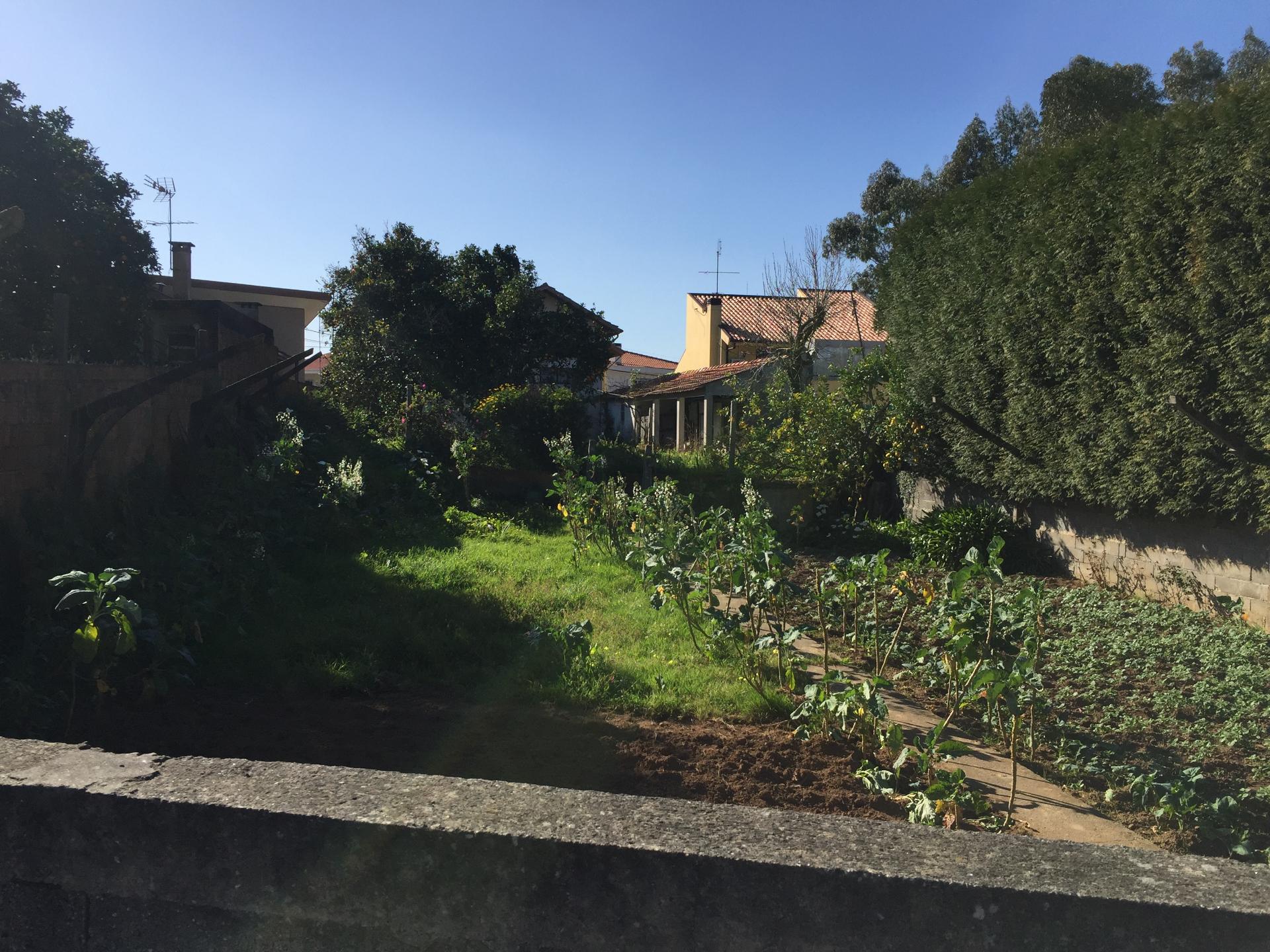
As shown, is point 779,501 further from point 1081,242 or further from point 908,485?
point 1081,242

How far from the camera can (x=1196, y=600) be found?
6.79 meters

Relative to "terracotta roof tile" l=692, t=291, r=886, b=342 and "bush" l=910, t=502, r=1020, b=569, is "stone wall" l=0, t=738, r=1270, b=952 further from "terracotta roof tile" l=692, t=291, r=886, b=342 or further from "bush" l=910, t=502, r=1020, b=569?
"terracotta roof tile" l=692, t=291, r=886, b=342

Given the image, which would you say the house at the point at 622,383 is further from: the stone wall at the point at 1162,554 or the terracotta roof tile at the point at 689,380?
the stone wall at the point at 1162,554

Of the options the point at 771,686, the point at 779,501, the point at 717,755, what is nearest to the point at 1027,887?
the point at 717,755

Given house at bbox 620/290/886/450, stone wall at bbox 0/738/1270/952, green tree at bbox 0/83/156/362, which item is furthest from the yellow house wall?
stone wall at bbox 0/738/1270/952

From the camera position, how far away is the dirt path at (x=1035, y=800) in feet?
10.5

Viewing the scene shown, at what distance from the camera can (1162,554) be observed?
23.4 ft

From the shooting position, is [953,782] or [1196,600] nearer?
[953,782]

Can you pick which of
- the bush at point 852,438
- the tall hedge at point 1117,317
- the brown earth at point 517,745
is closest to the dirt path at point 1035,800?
the brown earth at point 517,745

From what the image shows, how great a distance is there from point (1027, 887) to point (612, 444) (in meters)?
14.7

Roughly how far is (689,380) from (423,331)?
874 cm

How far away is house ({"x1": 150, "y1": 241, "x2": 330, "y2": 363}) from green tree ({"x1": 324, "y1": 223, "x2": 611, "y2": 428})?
1592mm

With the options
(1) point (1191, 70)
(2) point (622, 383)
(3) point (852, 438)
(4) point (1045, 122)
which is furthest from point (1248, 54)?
(2) point (622, 383)

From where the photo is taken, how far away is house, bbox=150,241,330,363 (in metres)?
17.0
